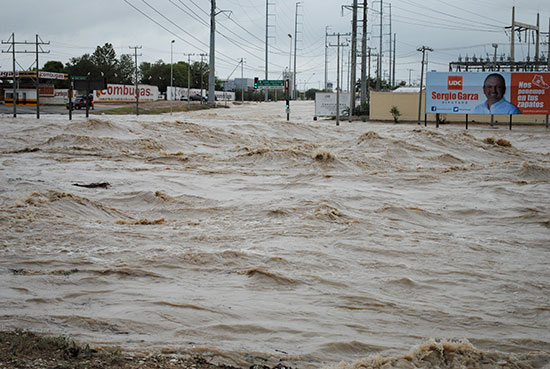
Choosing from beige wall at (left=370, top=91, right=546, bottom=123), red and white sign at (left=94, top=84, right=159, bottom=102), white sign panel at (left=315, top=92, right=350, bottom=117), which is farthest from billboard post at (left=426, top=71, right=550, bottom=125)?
red and white sign at (left=94, top=84, right=159, bottom=102)

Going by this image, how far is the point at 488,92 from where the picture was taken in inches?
1601

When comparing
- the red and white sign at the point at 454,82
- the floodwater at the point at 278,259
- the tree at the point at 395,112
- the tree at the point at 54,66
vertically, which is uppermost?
the tree at the point at 54,66

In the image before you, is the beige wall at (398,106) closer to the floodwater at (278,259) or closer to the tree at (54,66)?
the floodwater at (278,259)

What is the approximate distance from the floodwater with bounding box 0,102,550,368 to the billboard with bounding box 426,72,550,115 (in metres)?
22.4

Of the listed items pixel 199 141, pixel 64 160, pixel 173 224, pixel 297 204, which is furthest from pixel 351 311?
pixel 199 141

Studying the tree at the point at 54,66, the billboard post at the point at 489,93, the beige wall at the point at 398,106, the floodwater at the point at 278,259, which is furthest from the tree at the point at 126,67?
the floodwater at the point at 278,259

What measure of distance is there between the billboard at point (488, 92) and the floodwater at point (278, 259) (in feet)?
73.4

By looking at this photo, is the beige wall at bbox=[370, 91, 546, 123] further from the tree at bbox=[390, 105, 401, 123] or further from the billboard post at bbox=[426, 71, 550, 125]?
the billboard post at bbox=[426, 71, 550, 125]

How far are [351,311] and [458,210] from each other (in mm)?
7452

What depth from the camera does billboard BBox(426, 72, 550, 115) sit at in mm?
40188

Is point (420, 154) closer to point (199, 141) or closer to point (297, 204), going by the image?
point (199, 141)

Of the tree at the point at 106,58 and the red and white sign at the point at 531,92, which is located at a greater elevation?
the tree at the point at 106,58

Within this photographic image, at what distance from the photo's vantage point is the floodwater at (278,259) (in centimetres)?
593

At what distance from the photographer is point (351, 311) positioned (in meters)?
6.86
